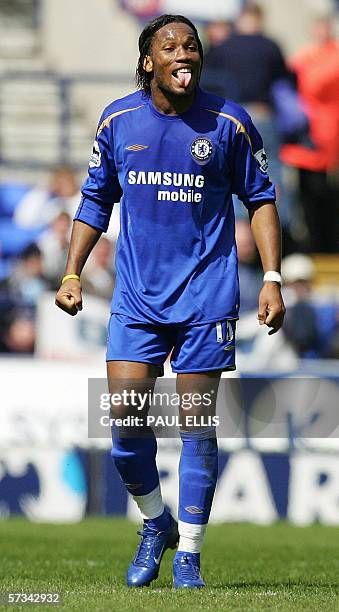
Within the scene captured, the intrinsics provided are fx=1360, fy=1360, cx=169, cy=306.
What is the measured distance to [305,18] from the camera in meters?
20.1

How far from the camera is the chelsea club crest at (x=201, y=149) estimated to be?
5.83 m

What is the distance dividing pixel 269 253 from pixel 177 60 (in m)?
0.93

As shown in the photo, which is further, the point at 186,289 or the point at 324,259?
the point at 324,259

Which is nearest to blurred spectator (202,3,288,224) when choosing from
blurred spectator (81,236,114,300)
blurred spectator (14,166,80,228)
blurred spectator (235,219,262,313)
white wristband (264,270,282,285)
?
blurred spectator (235,219,262,313)

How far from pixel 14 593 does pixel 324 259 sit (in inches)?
405

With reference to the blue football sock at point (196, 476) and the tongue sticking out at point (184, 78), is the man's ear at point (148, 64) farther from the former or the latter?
the blue football sock at point (196, 476)

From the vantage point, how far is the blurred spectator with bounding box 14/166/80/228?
46.9 ft

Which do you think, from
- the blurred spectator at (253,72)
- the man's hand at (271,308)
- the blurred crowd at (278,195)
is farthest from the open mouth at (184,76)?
the blurred spectator at (253,72)

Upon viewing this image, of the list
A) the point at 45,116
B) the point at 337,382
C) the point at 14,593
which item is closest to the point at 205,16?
the point at 45,116

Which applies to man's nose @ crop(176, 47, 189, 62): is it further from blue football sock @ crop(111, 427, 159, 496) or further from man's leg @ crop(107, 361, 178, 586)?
blue football sock @ crop(111, 427, 159, 496)

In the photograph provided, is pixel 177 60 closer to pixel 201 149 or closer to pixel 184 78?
pixel 184 78

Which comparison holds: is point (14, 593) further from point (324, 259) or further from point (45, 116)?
point (45, 116)

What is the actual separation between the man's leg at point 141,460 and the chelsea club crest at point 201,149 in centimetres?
92

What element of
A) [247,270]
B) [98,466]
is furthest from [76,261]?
[247,270]
